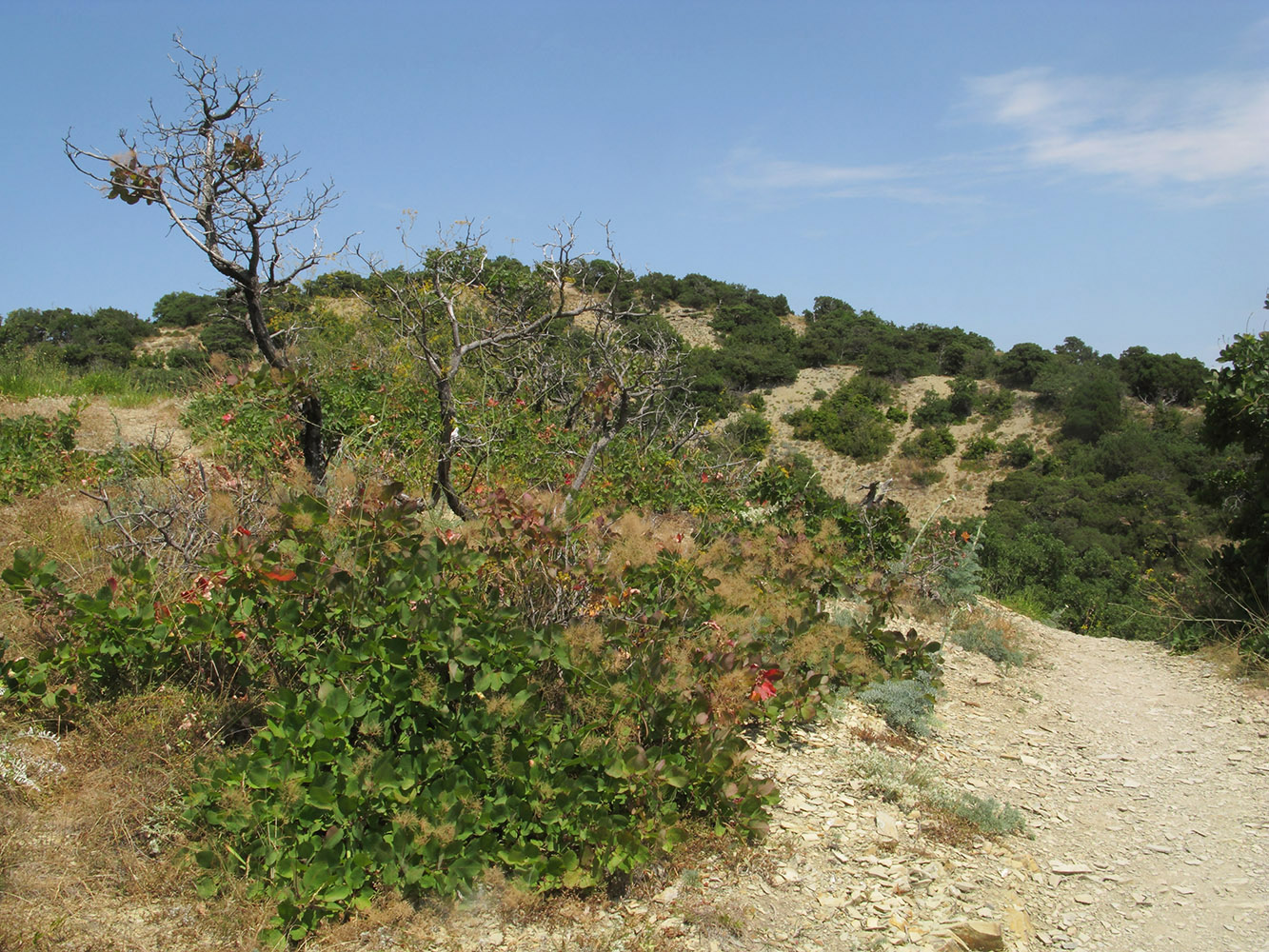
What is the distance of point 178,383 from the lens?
1016 cm

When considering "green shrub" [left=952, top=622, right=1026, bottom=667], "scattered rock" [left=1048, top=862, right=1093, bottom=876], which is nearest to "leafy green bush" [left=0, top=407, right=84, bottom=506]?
"scattered rock" [left=1048, top=862, right=1093, bottom=876]

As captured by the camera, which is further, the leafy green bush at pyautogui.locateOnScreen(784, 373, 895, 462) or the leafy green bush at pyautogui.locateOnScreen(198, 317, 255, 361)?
the leafy green bush at pyautogui.locateOnScreen(784, 373, 895, 462)

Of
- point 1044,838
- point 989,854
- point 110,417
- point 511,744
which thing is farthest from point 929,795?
point 110,417

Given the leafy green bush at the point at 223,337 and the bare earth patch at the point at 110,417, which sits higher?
the leafy green bush at the point at 223,337

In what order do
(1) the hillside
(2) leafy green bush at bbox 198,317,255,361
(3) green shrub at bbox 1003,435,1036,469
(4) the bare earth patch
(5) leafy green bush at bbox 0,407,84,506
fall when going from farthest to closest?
(3) green shrub at bbox 1003,435,1036,469 → (2) leafy green bush at bbox 198,317,255,361 → (4) the bare earth patch → (5) leafy green bush at bbox 0,407,84,506 → (1) the hillside

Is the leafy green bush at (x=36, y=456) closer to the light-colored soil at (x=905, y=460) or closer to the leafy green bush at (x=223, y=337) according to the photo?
the leafy green bush at (x=223, y=337)

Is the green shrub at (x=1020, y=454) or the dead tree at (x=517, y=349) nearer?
the dead tree at (x=517, y=349)

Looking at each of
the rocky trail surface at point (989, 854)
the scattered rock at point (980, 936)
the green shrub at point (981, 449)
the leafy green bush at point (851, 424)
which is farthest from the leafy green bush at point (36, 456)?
the green shrub at point (981, 449)

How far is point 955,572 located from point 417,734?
496 cm

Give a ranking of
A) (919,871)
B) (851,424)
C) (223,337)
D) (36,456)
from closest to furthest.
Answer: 1. (919,871)
2. (36,456)
3. (223,337)
4. (851,424)

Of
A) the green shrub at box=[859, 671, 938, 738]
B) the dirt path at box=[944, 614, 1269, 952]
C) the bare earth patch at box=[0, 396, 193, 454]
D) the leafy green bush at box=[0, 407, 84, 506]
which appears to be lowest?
the dirt path at box=[944, 614, 1269, 952]

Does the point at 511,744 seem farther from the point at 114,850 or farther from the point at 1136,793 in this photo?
the point at 1136,793

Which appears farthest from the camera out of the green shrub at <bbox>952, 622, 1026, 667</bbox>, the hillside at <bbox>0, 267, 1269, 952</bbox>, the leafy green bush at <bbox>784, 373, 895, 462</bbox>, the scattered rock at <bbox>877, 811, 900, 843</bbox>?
the leafy green bush at <bbox>784, 373, 895, 462</bbox>

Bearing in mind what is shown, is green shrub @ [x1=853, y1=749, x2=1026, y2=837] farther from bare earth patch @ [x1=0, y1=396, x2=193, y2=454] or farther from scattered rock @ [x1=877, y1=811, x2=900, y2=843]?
bare earth patch @ [x1=0, y1=396, x2=193, y2=454]
